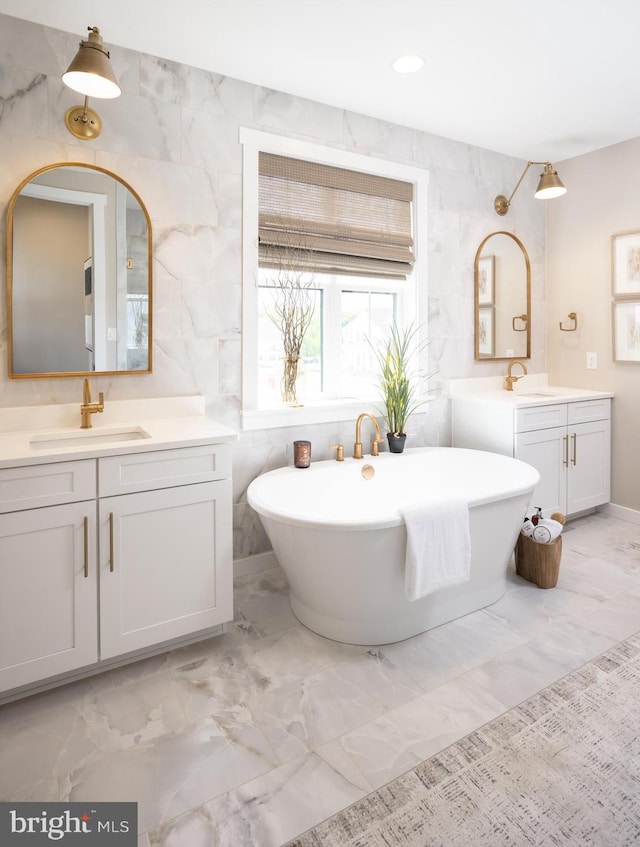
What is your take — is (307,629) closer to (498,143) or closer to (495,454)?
(495,454)

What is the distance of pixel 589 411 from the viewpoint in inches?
141

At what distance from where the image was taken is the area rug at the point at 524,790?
1.36 meters

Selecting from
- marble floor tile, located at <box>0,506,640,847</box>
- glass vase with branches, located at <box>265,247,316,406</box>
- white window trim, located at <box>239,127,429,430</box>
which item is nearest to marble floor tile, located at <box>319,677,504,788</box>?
marble floor tile, located at <box>0,506,640,847</box>

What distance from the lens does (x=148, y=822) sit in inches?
54.8

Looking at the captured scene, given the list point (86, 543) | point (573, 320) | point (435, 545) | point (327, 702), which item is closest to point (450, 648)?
point (435, 545)

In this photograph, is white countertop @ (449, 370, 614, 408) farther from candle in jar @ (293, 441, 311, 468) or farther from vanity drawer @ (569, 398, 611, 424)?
candle in jar @ (293, 441, 311, 468)

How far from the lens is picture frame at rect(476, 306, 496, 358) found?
3715mm

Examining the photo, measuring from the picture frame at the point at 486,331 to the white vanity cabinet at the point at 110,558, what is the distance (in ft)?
7.59

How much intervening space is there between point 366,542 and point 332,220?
6.42ft

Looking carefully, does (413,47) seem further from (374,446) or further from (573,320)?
(573,320)

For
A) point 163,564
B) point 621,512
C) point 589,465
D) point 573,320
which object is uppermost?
point 573,320

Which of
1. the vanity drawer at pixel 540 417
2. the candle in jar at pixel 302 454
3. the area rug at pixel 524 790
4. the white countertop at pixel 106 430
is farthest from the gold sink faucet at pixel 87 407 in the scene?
the vanity drawer at pixel 540 417

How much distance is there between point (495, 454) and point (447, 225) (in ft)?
5.13

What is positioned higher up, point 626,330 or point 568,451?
point 626,330
